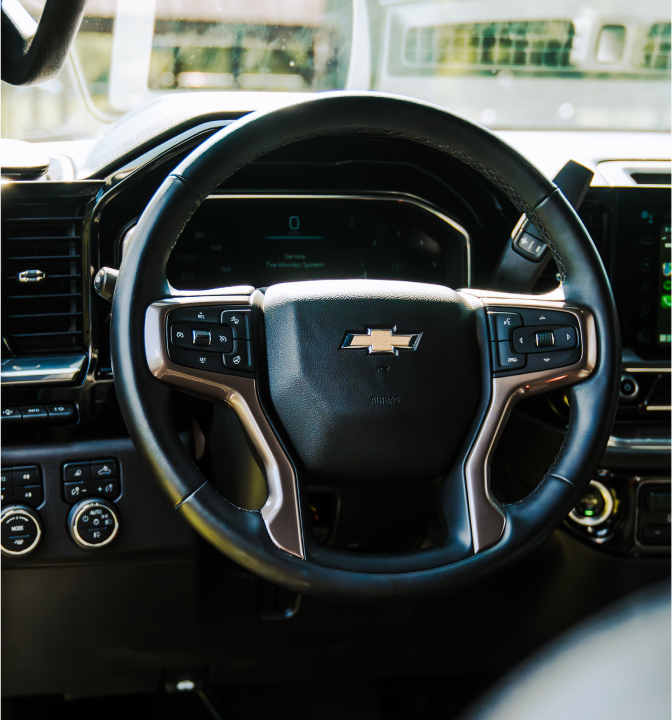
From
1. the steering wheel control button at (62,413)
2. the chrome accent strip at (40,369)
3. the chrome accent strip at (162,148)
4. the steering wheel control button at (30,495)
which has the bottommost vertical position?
the steering wheel control button at (30,495)

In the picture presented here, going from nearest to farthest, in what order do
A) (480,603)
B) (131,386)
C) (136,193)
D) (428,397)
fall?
1. (131,386)
2. (428,397)
3. (136,193)
4. (480,603)

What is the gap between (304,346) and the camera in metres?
0.99

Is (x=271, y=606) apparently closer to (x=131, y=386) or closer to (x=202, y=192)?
(x=131, y=386)

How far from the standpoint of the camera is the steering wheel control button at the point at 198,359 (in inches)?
36.3

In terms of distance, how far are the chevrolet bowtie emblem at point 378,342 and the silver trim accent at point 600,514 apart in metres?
0.63

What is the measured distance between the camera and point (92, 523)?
120 centimetres

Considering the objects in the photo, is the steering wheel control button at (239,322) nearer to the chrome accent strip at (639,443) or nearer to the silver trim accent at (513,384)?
the silver trim accent at (513,384)

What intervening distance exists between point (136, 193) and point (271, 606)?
0.77 metres

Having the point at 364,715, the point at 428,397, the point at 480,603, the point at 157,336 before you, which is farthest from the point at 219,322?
the point at 364,715

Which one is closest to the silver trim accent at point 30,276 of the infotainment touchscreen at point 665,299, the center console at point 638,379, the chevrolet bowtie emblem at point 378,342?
the chevrolet bowtie emblem at point 378,342

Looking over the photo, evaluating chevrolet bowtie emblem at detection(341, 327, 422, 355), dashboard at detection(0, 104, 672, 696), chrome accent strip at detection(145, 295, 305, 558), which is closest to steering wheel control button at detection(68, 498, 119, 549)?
dashboard at detection(0, 104, 672, 696)

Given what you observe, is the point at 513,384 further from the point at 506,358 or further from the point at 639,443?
the point at 639,443

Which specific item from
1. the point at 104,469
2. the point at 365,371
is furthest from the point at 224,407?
the point at 365,371

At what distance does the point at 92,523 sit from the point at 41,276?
1.26 ft
